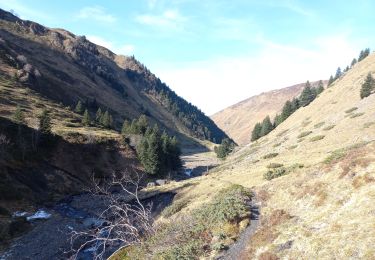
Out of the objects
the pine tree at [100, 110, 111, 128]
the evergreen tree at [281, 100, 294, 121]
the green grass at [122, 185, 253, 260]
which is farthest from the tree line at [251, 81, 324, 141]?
the green grass at [122, 185, 253, 260]

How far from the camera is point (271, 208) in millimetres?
31875

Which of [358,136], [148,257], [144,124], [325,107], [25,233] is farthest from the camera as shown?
[144,124]

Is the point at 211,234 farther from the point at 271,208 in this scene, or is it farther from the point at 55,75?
the point at 55,75

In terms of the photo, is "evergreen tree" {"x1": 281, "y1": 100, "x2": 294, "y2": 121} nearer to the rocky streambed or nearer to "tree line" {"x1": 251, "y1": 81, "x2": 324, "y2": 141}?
"tree line" {"x1": 251, "y1": 81, "x2": 324, "y2": 141}

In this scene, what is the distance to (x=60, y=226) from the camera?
54.9m

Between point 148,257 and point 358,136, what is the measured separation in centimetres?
4496

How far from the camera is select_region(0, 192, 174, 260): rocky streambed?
43.0 m

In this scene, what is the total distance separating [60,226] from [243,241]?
120 ft

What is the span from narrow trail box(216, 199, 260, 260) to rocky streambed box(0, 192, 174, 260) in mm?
11285

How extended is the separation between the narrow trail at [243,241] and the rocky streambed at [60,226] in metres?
11.3

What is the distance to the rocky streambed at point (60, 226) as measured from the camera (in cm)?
4300

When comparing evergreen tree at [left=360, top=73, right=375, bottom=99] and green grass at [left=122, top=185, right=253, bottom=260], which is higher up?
evergreen tree at [left=360, top=73, right=375, bottom=99]

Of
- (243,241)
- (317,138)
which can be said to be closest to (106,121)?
(317,138)

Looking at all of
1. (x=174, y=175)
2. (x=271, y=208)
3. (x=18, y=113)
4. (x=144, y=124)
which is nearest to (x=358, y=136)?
(x=271, y=208)
